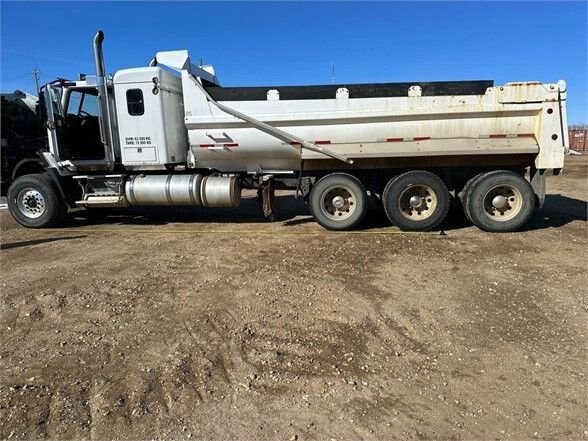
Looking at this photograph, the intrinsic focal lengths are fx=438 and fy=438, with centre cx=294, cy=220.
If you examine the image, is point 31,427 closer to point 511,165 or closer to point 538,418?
point 538,418

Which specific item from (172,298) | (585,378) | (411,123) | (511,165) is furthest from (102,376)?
(511,165)

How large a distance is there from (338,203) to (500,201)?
9.53 feet

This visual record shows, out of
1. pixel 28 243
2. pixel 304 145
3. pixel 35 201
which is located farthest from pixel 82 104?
pixel 304 145

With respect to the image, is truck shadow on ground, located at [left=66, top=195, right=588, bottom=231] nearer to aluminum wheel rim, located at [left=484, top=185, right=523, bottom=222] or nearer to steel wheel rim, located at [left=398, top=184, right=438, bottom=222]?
aluminum wheel rim, located at [left=484, top=185, right=523, bottom=222]

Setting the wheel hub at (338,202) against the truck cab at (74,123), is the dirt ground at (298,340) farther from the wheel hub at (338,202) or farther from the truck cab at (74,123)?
the truck cab at (74,123)

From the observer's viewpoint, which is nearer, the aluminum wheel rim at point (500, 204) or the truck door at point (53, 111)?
the aluminum wheel rim at point (500, 204)

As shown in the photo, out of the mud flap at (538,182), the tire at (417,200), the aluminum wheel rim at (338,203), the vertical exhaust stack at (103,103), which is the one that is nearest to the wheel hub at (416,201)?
the tire at (417,200)

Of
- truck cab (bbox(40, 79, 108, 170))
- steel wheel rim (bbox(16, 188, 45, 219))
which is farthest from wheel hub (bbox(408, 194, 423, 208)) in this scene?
steel wheel rim (bbox(16, 188, 45, 219))

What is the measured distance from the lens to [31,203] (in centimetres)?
920

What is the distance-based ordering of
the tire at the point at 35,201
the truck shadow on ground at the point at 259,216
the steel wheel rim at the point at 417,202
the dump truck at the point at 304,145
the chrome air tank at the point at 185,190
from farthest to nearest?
the tire at the point at 35,201 → the truck shadow on ground at the point at 259,216 → the chrome air tank at the point at 185,190 → the steel wheel rim at the point at 417,202 → the dump truck at the point at 304,145

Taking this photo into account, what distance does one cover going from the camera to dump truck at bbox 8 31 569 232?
7.68 metres

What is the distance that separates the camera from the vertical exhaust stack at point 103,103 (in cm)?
837

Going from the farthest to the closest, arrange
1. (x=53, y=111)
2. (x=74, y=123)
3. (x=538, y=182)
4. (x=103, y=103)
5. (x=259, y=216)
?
(x=259, y=216) → (x=74, y=123) → (x=53, y=111) → (x=103, y=103) → (x=538, y=182)

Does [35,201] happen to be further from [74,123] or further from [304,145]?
[304,145]
